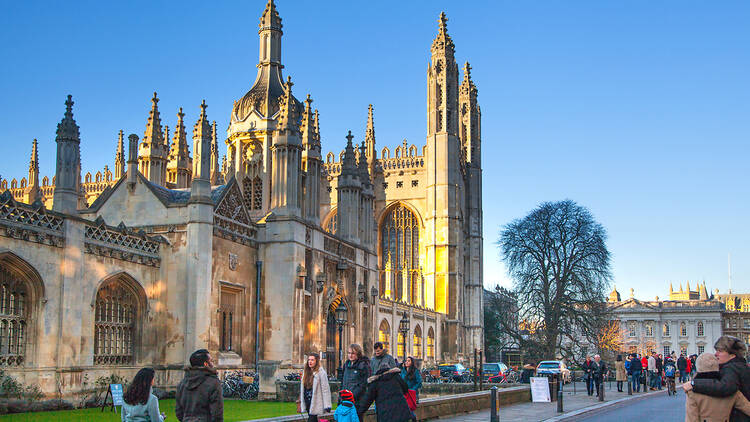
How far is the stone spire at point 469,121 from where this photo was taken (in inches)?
2618

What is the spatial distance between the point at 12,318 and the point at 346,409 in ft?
32.9

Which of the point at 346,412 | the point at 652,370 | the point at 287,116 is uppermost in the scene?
the point at 287,116

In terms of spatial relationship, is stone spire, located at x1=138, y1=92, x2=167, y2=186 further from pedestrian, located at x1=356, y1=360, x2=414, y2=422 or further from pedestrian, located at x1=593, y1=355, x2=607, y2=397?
pedestrian, located at x1=356, y1=360, x2=414, y2=422

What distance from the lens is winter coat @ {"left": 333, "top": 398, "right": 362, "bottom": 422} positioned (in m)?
9.23

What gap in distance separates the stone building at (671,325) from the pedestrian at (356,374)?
10694 cm

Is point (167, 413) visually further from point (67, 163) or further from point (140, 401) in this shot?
point (140, 401)

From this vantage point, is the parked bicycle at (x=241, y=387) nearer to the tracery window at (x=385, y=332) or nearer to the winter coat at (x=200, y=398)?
the winter coat at (x=200, y=398)

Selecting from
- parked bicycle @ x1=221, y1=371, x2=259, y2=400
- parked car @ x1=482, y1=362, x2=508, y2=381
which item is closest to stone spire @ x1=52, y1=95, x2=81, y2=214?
parked bicycle @ x1=221, y1=371, x2=259, y2=400

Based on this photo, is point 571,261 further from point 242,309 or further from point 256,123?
point 242,309

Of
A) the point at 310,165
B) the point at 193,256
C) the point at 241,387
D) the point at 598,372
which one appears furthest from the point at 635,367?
the point at 193,256

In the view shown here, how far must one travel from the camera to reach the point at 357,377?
32.3 feet

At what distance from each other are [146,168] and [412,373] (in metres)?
15.1

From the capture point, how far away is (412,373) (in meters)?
13.1

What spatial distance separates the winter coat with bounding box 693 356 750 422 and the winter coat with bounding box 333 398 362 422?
4047 mm
